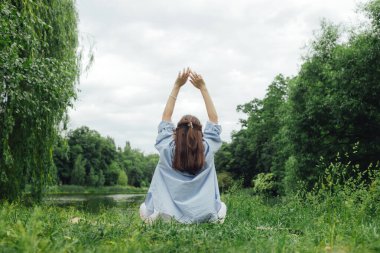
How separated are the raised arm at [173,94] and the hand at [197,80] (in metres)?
0.07

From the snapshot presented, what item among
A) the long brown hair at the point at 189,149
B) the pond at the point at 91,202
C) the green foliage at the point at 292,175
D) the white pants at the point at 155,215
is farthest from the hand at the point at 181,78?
the green foliage at the point at 292,175

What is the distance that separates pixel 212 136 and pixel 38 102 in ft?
16.2

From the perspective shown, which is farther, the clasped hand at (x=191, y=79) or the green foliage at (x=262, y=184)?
the green foliage at (x=262, y=184)

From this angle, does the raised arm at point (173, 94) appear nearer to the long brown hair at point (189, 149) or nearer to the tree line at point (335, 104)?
the long brown hair at point (189, 149)

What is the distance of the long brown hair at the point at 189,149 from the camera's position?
4312 mm

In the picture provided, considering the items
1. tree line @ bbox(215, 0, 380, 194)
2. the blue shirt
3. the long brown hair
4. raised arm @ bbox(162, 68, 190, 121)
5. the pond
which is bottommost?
the pond

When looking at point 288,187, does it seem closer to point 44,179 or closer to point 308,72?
point 308,72

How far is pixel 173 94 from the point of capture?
16.2 feet

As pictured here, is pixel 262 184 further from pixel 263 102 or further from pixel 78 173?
pixel 78 173

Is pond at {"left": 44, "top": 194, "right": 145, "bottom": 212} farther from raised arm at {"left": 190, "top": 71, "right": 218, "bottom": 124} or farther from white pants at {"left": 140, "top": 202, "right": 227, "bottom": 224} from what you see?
raised arm at {"left": 190, "top": 71, "right": 218, "bottom": 124}

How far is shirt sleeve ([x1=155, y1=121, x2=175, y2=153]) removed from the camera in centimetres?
458

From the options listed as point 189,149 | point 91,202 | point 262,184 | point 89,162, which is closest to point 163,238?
point 189,149

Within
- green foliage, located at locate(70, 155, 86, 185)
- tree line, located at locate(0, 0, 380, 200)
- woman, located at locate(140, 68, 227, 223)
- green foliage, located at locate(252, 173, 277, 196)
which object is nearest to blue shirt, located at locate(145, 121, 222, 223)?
woman, located at locate(140, 68, 227, 223)

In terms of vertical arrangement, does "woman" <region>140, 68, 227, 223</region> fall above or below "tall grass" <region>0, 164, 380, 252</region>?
above
